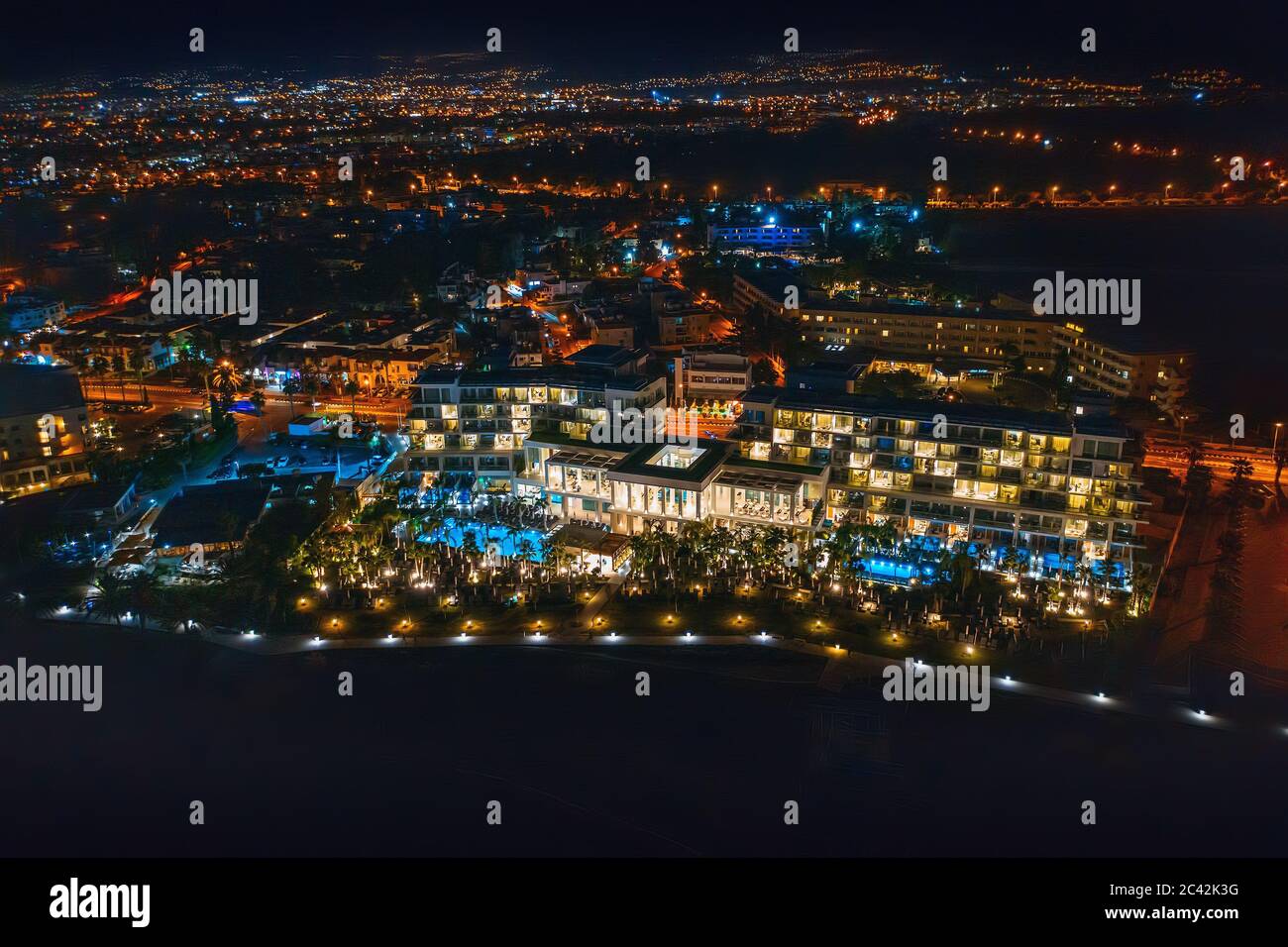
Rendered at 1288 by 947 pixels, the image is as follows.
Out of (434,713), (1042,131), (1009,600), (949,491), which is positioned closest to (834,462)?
(949,491)

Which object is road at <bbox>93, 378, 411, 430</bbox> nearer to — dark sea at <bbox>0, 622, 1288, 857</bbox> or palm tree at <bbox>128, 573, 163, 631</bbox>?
palm tree at <bbox>128, 573, 163, 631</bbox>

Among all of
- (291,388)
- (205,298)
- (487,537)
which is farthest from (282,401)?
(487,537)

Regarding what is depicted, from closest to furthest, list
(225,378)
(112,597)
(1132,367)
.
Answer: (112,597)
(1132,367)
(225,378)

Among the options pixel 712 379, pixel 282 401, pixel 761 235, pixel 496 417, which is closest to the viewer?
pixel 496 417

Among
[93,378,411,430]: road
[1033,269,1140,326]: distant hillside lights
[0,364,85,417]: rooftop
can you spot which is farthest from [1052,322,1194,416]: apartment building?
[0,364,85,417]: rooftop

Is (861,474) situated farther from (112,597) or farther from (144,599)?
(112,597)

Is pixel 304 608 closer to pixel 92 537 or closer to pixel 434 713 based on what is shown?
pixel 434 713
